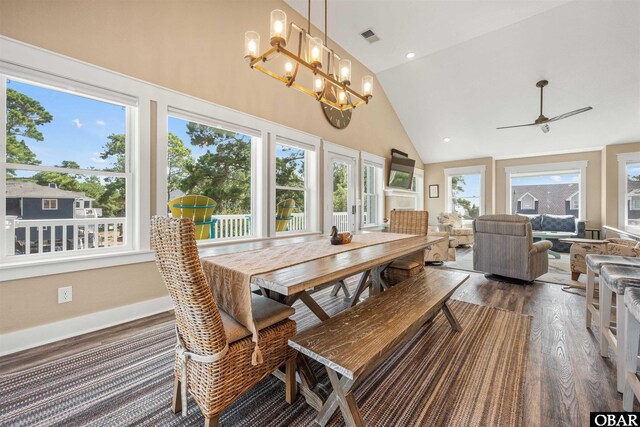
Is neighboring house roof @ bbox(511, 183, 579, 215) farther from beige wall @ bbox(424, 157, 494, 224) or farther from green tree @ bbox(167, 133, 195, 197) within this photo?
green tree @ bbox(167, 133, 195, 197)

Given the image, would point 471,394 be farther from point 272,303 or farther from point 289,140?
point 289,140

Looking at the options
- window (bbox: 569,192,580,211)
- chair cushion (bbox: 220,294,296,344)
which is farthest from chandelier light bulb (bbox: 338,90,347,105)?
window (bbox: 569,192,580,211)

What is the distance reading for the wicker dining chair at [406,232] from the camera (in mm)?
2778

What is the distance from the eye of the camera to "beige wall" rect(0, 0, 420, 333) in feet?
6.50

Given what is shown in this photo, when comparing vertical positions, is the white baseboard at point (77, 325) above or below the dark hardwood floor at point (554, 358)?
above

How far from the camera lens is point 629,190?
224 inches

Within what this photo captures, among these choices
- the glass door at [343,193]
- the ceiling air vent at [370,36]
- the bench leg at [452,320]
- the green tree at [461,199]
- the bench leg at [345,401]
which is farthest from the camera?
the green tree at [461,199]

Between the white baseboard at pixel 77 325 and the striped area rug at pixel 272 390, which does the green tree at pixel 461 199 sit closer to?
the striped area rug at pixel 272 390

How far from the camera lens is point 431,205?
7949 mm

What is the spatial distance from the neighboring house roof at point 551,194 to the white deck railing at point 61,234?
8.80 meters

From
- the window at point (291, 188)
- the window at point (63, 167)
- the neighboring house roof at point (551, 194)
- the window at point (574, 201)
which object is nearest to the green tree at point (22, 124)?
the window at point (63, 167)

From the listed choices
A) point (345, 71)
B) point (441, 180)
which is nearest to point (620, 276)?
point (345, 71)

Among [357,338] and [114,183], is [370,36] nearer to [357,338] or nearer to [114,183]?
[114,183]

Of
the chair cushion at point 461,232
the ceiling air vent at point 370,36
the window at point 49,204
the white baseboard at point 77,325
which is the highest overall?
the ceiling air vent at point 370,36
